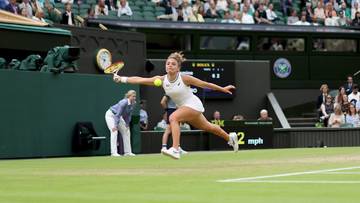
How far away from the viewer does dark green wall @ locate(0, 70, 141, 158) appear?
20.0m

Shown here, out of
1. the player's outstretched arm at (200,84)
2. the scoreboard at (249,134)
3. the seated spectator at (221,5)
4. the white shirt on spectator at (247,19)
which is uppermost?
the seated spectator at (221,5)

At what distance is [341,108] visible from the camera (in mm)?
27828

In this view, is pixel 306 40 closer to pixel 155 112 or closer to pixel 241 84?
pixel 241 84

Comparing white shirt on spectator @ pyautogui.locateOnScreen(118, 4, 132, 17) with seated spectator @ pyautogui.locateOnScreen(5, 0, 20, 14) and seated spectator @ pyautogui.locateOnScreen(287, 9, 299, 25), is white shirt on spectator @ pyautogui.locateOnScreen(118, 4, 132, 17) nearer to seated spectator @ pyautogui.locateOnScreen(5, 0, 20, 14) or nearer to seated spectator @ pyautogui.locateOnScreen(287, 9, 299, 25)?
seated spectator @ pyautogui.locateOnScreen(5, 0, 20, 14)

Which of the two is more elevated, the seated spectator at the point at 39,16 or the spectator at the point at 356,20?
the spectator at the point at 356,20

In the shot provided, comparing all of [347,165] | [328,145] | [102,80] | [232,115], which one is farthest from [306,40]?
[347,165]

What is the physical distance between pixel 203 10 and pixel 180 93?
1580 cm

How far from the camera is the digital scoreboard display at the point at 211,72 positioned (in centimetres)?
2914

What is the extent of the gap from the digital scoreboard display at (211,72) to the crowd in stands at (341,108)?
3.26 m

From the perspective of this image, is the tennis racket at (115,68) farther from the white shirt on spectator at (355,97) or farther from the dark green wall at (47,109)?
the white shirt on spectator at (355,97)


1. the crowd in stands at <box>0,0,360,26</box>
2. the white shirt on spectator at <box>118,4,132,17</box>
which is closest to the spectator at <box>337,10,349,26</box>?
the crowd in stands at <box>0,0,360,26</box>

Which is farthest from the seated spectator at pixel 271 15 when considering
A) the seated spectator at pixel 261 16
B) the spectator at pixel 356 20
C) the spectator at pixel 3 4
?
the spectator at pixel 3 4

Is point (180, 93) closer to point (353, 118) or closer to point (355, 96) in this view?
point (353, 118)

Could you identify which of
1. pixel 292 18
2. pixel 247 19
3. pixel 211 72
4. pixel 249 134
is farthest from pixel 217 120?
pixel 292 18
